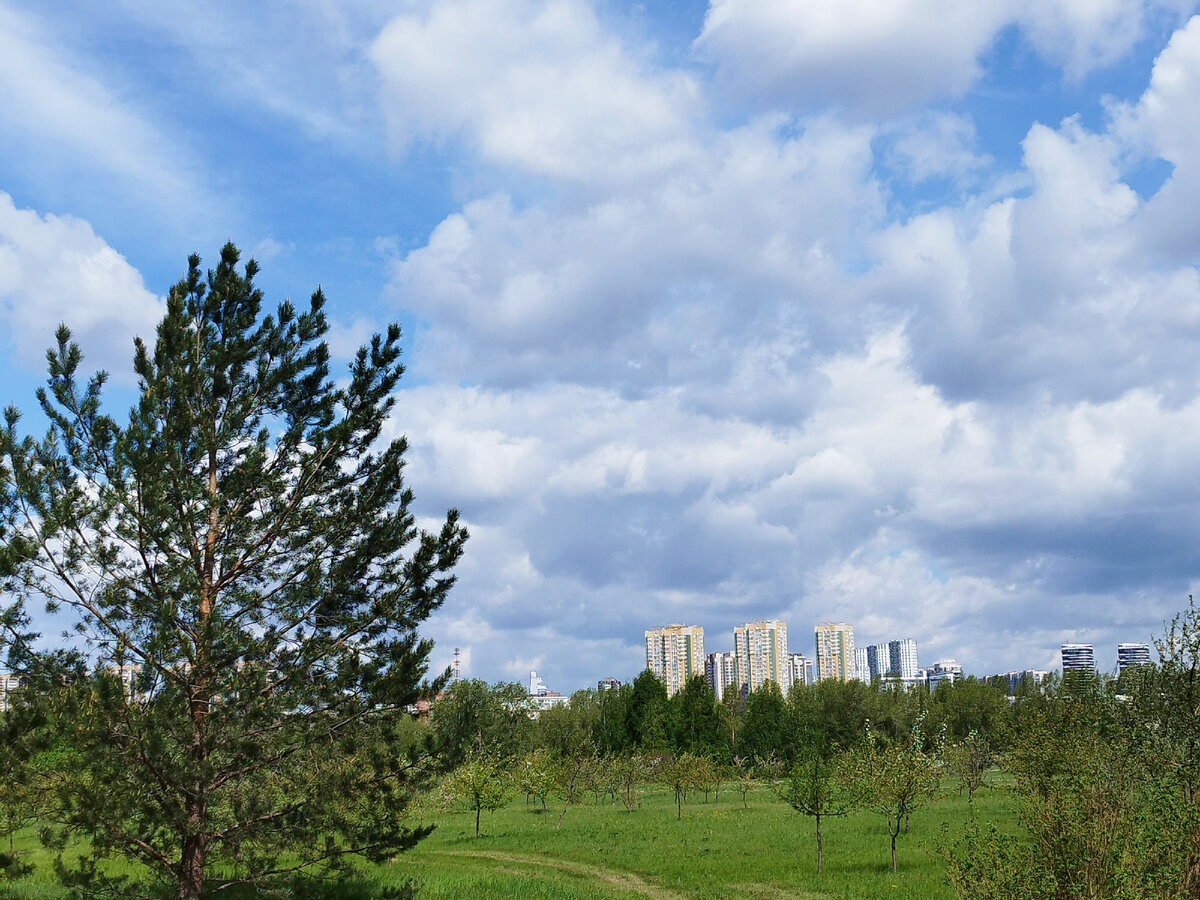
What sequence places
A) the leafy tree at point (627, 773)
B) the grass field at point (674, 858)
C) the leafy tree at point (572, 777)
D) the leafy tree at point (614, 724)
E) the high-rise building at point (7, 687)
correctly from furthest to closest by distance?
the leafy tree at point (614, 724) < the leafy tree at point (627, 773) < the leafy tree at point (572, 777) < the grass field at point (674, 858) < the high-rise building at point (7, 687)

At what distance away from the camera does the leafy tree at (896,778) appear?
26.3 meters

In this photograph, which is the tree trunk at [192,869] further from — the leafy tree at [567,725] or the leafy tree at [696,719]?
the leafy tree at [696,719]

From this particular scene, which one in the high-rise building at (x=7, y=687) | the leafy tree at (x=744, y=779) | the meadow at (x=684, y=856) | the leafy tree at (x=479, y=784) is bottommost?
the leafy tree at (x=744, y=779)

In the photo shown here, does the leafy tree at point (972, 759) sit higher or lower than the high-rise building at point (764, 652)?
lower

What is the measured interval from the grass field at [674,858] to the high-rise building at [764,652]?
5934 inches

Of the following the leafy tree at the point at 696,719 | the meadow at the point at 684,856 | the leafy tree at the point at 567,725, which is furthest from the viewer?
the leafy tree at the point at 567,725

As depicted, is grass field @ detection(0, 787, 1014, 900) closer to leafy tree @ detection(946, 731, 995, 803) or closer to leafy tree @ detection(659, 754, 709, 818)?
leafy tree @ detection(946, 731, 995, 803)

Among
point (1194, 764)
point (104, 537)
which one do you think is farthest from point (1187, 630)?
point (104, 537)

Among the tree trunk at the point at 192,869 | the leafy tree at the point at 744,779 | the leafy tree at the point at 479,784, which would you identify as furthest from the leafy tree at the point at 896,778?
the tree trunk at the point at 192,869

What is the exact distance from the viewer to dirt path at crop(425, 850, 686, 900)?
72.1 feet

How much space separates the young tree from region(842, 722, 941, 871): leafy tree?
1694 cm

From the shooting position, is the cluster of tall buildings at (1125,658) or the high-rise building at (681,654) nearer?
the cluster of tall buildings at (1125,658)

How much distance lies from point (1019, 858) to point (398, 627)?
30.1 ft

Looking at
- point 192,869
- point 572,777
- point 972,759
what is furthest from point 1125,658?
point 192,869
